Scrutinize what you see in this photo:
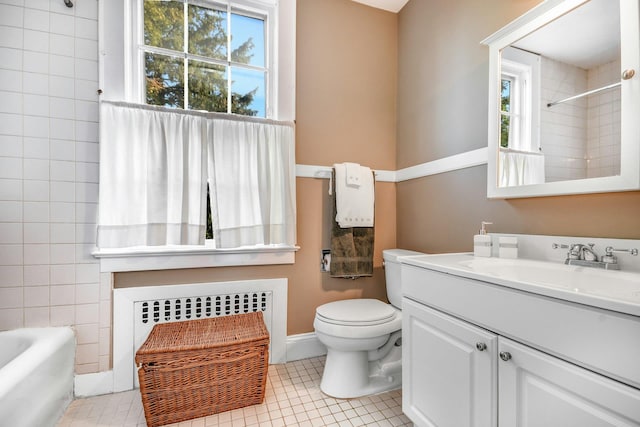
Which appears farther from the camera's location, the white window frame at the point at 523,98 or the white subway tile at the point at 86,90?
the white subway tile at the point at 86,90

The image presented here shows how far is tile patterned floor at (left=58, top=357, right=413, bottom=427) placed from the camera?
1319 mm

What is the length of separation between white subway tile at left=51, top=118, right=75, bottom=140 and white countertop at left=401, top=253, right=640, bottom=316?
5.92 ft

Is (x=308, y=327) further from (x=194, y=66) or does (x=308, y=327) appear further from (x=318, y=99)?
(x=194, y=66)

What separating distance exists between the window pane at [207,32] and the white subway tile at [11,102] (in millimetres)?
889

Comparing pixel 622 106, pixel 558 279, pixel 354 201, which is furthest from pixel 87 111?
pixel 622 106

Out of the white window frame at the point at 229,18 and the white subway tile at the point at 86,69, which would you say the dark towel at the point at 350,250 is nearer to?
the white window frame at the point at 229,18

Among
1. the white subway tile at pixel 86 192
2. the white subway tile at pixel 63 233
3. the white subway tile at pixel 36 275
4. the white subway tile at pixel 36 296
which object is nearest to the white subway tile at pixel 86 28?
the white subway tile at pixel 86 192

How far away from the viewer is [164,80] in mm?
1699

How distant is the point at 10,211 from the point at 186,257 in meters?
0.84

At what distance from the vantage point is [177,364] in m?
1.31

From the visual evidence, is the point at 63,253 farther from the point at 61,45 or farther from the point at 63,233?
the point at 61,45

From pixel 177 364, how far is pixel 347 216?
1202mm

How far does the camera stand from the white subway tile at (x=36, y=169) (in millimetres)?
1428

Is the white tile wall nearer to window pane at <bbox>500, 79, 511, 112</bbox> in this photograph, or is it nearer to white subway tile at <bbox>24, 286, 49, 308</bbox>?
white subway tile at <bbox>24, 286, 49, 308</bbox>
